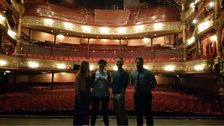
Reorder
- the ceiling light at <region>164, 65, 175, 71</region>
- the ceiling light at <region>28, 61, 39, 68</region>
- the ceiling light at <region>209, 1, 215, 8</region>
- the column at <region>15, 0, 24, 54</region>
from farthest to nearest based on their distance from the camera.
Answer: the ceiling light at <region>164, 65, 175, 71</region> → the column at <region>15, 0, 24, 54</region> → the ceiling light at <region>28, 61, 39, 68</region> → the ceiling light at <region>209, 1, 215, 8</region>

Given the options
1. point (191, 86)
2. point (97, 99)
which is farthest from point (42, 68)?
point (97, 99)

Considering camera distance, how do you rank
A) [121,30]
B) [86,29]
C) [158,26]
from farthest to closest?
[121,30]
[86,29]
[158,26]

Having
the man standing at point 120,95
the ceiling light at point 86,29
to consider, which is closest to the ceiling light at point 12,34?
the ceiling light at point 86,29

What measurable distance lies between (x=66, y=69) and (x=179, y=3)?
11.3 m

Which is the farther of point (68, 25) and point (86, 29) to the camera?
point (86, 29)

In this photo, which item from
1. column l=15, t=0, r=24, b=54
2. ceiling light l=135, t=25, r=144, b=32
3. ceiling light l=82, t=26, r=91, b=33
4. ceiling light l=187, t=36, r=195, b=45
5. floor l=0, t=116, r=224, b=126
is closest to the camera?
floor l=0, t=116, r=224, b=126

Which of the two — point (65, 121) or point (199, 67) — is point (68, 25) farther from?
point (65, 121)

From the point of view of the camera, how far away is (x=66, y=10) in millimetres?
20375

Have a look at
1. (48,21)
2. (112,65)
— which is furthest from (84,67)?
(48,21)

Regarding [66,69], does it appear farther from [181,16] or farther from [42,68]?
[181,16]

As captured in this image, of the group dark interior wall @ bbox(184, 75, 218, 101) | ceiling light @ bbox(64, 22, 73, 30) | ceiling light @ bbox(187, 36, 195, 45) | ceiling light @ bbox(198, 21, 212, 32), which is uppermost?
ceiling light @ bbox(64, 22, 73, 30)

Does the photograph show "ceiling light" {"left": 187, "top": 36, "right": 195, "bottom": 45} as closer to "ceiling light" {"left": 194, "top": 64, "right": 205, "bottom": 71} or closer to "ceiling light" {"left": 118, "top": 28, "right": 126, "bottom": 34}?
"ceiling light" {"left": 194, "top": 64, "right": 205, "bottom": 71}

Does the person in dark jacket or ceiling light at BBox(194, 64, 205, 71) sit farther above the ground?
ceiling light at BBox(194, 64, 205, 71)

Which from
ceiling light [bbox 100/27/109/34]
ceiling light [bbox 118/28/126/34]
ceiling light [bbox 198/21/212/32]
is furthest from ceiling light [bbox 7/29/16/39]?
ceiling light [bbox 198/21/212/32]
